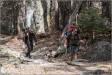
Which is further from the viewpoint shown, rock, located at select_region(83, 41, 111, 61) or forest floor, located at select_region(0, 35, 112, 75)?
rock, located at select_region(83, 41, 111, 61)

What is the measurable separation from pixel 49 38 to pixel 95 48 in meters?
8.57

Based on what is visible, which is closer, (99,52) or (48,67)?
(48,67)

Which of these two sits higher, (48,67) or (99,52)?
(48,67)

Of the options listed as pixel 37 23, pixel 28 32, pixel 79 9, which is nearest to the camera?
pixel 28 32

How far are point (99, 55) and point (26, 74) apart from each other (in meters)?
6.26

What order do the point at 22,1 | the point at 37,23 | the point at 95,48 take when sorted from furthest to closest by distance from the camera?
the point at 37,23 → the point at 22,1 → the point at 95,48

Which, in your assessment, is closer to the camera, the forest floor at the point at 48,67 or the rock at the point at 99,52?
the forest floor at the point at 48,67

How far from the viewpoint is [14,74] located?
6773 millimetres

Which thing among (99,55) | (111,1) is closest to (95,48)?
(99,55)

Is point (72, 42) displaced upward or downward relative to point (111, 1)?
downward

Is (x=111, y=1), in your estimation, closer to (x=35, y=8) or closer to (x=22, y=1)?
(x=22, y=1)

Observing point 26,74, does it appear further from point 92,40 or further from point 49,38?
point 49,38

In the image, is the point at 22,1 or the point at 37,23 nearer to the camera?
the point at 22,1

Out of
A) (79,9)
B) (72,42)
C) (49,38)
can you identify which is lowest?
(49,38)
